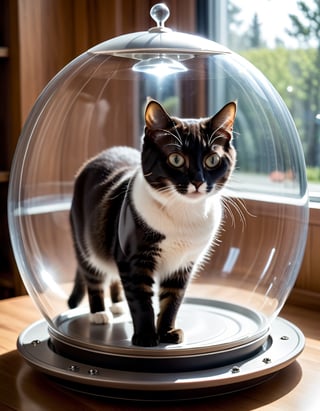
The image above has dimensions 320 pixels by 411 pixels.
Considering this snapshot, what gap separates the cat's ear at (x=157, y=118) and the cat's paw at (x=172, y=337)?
273 mm

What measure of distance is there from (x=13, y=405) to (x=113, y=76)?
54cm

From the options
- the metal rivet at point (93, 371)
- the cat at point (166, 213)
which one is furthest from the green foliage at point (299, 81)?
the metal rivet at point (93, 371)

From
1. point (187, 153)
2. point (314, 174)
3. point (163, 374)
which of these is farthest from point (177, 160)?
point (314, 174)

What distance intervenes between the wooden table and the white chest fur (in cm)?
20

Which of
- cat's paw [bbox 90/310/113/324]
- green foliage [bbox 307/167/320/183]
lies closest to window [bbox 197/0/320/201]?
green foliage [bbox 307/167/320/183]

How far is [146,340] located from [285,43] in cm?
77

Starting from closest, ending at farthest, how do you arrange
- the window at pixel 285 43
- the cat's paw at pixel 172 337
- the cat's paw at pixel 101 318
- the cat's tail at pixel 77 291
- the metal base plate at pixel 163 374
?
the metal base plate at pixel 163 374 → the cat's paw at pixel 172 337 → the cat's paw at pixel 101 318 → the cat's tail at pixel 77 291 → the window at pixel 285 43

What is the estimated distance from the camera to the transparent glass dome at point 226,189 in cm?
103

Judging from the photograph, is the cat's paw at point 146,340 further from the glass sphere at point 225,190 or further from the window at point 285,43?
the window at point 285,43

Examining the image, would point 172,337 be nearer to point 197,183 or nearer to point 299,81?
point 197,183

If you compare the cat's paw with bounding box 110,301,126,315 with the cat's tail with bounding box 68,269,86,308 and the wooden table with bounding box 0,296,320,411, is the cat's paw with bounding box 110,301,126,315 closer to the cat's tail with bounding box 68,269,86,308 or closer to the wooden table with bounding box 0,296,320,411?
the cat's tail with bounding box 68,269,86,308

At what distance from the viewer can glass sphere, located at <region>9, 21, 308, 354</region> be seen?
104 cm

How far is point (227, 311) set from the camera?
3.51ft

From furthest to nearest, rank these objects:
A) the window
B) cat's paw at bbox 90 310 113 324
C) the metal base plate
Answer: the window
cat's paw at bbox 90 310 113 324
the metal base plate
